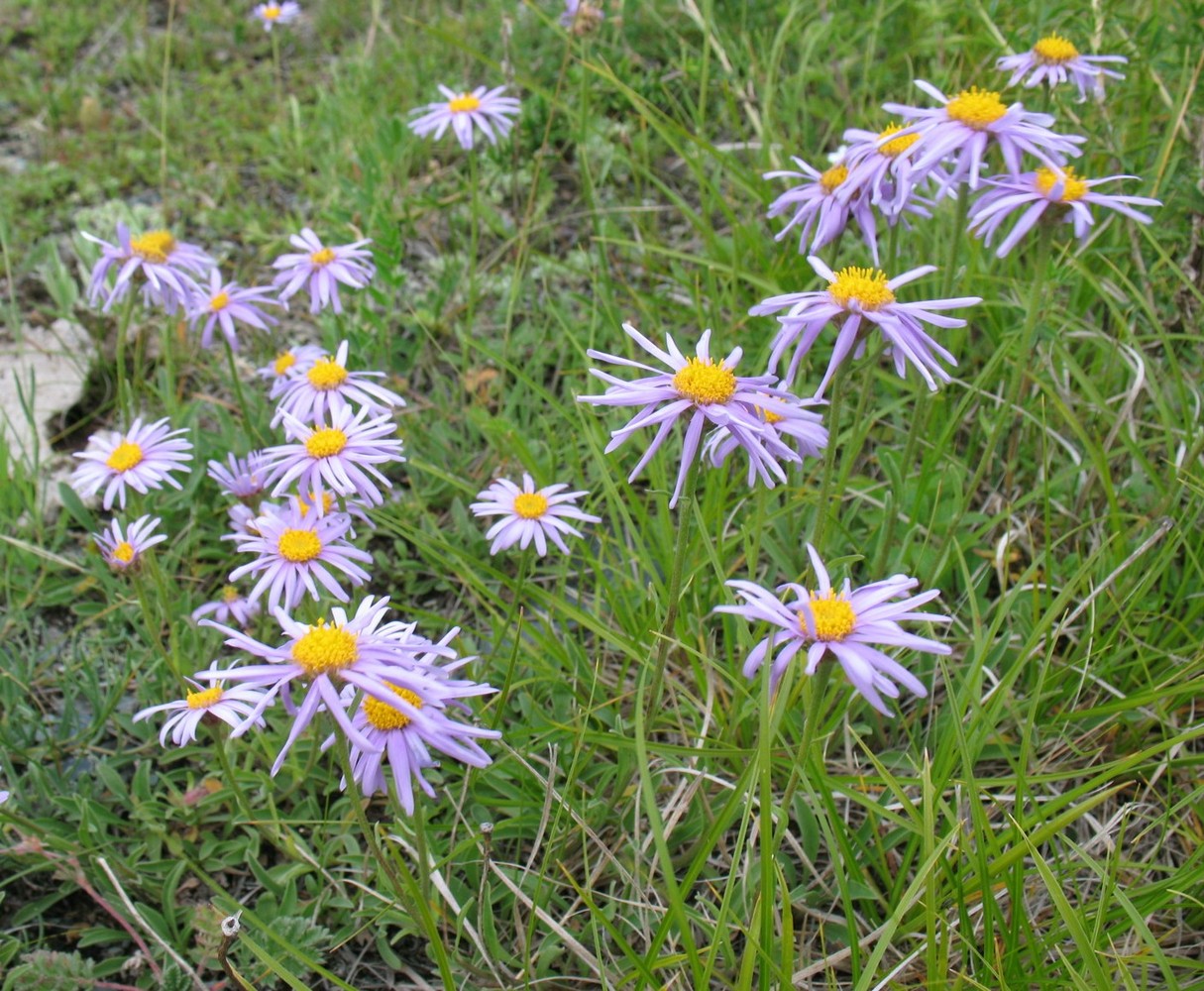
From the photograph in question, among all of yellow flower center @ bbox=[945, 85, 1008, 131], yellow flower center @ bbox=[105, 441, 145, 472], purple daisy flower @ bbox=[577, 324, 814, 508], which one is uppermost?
yellow flower center @ bbox=[945, 85, 1008, 131]

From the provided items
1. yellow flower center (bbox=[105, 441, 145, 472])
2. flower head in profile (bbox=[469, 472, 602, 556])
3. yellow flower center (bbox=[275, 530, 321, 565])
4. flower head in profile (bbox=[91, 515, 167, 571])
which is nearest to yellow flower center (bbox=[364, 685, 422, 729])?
yellow flower center (bbox=[275, 530, 321, 565])

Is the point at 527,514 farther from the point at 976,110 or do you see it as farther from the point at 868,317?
the point at 976,110

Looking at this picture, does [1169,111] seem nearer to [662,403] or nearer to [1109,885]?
[662,403]

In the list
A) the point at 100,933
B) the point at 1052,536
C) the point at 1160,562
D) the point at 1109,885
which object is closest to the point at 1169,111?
the point at 1052,536

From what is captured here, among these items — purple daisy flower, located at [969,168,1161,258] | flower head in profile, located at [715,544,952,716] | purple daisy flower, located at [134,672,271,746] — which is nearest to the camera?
flower head in profile, located at [715,544,952,716]

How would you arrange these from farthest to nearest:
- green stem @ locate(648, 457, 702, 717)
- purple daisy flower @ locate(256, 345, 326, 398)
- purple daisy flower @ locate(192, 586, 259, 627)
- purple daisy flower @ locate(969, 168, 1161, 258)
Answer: purple daisy flower @ locate(256, 345, 326, 398), purple daisy flower @ locate(192, 586, 259, 627), purple daisy flower @ locate(969, 168, 1161, 258), green stem @ locate(648, 457, 702, 717)

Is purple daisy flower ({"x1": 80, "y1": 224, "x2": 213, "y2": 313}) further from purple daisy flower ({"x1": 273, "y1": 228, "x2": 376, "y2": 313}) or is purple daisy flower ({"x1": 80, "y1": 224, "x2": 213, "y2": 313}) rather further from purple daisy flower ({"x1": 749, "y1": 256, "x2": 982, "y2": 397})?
purple daisy flower ({"x1": 749, "y1": 256, "x2": 982, "y2": 397})
